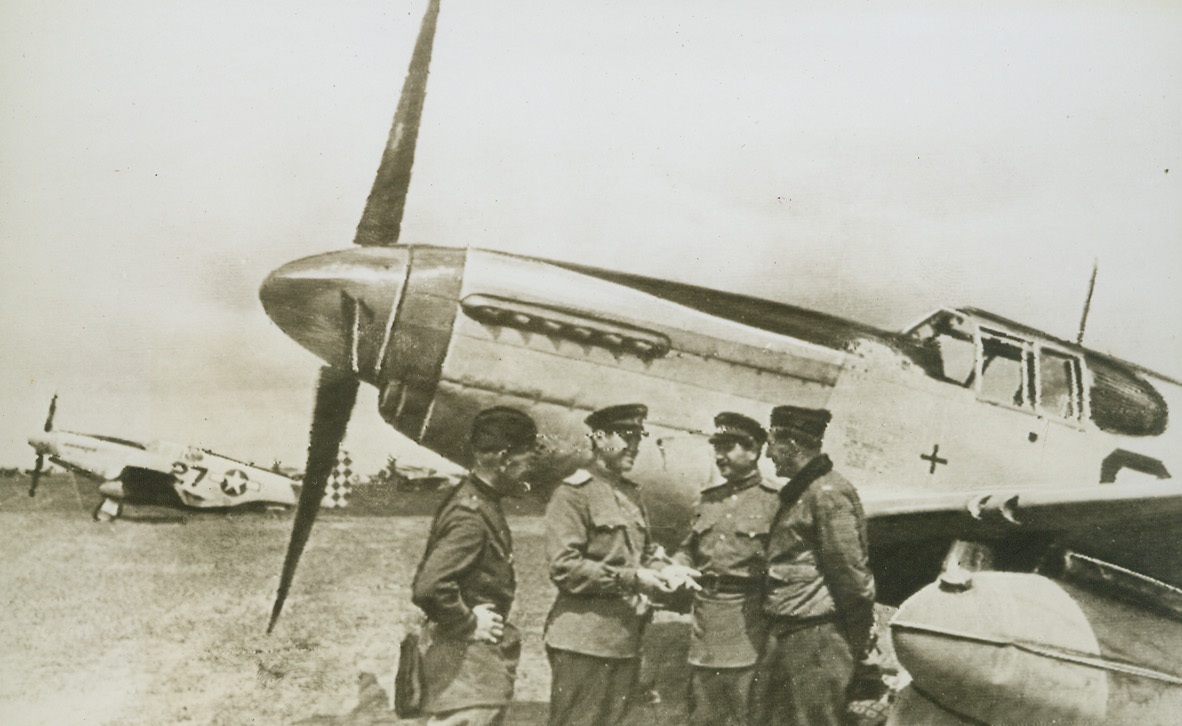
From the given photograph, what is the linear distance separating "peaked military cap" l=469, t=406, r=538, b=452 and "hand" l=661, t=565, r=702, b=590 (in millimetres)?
564

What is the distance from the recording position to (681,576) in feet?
8.09

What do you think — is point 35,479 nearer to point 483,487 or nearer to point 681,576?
point 483,487

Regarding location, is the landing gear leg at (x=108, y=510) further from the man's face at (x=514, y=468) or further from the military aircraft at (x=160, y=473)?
the man's face at (x=514, y=468)

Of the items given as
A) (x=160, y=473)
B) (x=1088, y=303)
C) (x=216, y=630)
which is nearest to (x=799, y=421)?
(x=1088, y=303)

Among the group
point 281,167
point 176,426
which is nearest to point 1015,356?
point 281,167

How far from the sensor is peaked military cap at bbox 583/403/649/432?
8.32 ft

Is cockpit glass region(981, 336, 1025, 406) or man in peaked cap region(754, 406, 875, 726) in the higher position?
cockpit glass region(981, 336, 1025, 406)

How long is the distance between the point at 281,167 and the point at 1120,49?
10.2 feet

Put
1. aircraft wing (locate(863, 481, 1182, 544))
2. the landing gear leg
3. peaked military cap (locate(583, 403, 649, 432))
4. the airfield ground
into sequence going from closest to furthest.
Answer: aircraft wing (locate(863, 481, 1182, 544))
peaked military cap (locate(583, 403, 649, 432))
the airfield ground
the landing gear leg

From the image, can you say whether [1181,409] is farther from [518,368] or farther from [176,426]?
[176,426]

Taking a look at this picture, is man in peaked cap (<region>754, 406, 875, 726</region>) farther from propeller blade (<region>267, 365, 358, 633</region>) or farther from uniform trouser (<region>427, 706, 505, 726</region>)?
propeller blade (<region>267, 365, 358, 633</region>)

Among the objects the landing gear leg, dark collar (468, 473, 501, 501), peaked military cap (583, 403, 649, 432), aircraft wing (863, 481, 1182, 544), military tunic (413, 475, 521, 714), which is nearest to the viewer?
military tunic (413, 475, 521, 714)

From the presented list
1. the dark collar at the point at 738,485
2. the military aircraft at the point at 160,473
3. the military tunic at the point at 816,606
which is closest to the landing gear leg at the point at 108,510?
the military aircraft at the point at 160,473

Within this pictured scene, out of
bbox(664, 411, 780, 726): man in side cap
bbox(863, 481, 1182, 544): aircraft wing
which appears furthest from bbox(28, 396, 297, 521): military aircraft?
A: bbox(863, 481, 1182, 544): aircraft wing
